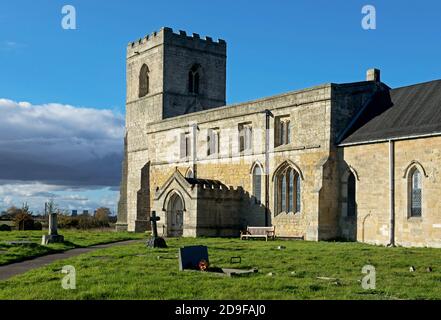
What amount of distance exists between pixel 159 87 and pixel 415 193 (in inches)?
1045

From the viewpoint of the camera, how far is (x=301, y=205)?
108 ft

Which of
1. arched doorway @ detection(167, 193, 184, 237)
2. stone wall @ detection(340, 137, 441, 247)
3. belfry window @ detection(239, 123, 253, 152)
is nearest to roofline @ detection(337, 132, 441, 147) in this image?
stone wall @ detection(340, 137, 441, 247)

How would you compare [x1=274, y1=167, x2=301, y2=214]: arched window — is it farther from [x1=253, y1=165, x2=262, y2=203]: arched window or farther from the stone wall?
the stone wall

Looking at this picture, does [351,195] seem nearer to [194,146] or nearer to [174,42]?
[194,146]

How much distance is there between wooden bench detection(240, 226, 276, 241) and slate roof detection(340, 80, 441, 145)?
20.6ft

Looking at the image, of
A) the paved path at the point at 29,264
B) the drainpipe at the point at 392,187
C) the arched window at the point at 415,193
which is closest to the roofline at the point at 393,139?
the drainpipe at the point at 392,187

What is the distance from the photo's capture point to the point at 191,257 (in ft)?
55.5

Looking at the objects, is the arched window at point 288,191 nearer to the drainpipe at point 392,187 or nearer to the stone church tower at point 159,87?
the drainpipe at point 392,187

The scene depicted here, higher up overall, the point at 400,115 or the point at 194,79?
the point at 194,79

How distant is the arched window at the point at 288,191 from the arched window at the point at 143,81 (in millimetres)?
21234

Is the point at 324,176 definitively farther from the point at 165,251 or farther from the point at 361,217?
the point at 165,251

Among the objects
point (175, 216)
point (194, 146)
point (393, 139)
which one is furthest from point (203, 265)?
point (194, 146)

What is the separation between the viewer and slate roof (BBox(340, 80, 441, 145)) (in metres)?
28.2
